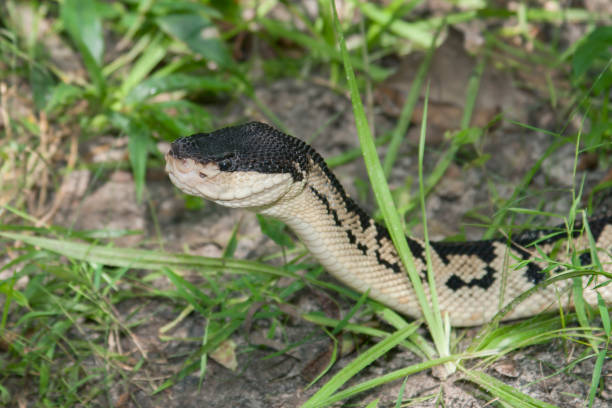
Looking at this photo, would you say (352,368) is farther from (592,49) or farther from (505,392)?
(592,49)

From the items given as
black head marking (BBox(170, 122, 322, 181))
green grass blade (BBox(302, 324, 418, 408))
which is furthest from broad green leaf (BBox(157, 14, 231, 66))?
green grass blade (BBox(302, 324, 418, 408))

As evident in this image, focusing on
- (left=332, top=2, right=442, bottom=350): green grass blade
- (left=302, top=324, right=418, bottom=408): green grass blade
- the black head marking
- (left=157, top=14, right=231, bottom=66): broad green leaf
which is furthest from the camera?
(left=157, top=14, right=231, bottom=66): broad green leaf

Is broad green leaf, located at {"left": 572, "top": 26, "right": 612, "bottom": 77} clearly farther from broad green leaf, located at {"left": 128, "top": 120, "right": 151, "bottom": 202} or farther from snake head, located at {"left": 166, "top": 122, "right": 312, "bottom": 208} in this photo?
broad green leaf, located at {"left": 128, "top": 120, "right": 151, "bottom": 202}

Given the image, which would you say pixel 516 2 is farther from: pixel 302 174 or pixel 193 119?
pixel 302 174

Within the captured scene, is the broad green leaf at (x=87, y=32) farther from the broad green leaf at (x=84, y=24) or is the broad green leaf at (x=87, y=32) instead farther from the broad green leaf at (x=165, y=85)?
the broad green leaf at (x=165, y=85)

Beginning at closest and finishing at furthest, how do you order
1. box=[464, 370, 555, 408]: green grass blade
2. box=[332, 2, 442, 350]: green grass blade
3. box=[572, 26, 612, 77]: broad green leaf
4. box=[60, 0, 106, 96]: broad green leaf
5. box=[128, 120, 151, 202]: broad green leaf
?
1. box=[464, 370, 555, 408]: green grass blade
2. box=[332, 2, 442, 350]: green grass blade
3. box=[572, 26, 612, 77]: broad green leaf
4. box=[128, 120, 151, 202]: broad green leaf
5. box=[60, 0, 106, 96]: broad green leaf

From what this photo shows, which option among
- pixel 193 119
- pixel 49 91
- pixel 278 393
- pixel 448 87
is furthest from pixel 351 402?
pixel 49 91

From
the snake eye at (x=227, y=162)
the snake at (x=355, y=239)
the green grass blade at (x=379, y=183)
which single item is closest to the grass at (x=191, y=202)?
the green grass blade at (x=379, y=183)

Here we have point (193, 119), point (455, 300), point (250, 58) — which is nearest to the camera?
point (455, 300)
